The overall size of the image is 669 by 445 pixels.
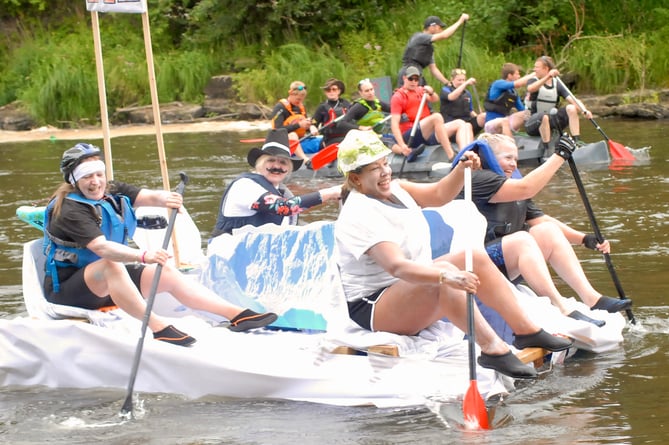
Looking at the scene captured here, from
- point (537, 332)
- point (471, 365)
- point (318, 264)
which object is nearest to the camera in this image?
point (471, 365)

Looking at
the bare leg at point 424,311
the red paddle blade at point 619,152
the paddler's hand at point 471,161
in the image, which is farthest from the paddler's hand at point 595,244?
the red paddle blade at point 619,152

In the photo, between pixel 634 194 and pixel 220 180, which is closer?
pixel 634 194

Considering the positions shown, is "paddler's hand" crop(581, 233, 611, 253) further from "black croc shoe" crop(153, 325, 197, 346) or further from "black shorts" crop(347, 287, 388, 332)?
"black croc shoe" crop(153, 325, 197, 346)

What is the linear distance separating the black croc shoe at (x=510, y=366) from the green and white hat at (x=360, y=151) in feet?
3.29

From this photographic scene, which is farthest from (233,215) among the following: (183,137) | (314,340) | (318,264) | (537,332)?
(183,137)

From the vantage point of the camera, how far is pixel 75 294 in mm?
5945

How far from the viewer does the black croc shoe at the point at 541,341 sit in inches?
207

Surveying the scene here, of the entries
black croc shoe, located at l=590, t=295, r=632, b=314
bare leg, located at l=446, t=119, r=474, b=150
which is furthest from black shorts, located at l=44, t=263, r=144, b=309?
bare leg, located at l=446, t=119, r=474, b=150

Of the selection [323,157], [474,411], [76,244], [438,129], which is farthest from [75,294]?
[438,129]

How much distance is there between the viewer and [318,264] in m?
6.19

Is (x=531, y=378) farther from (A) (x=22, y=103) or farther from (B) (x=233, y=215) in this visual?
(A) (x=22, y=103)

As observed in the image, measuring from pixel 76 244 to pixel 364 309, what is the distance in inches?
60.1

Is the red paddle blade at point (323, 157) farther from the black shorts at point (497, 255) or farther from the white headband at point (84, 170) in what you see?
the white headband at point (84, 170)

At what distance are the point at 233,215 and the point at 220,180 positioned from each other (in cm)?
675
